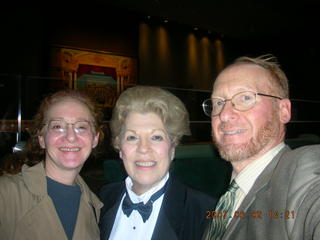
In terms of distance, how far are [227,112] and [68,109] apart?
113 cm

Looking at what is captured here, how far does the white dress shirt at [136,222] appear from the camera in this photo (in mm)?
1625

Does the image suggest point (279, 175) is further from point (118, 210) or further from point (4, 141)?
point (4, 141)

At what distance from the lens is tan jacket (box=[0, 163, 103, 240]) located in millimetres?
1418

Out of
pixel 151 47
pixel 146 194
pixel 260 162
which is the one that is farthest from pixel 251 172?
pixel 151 47

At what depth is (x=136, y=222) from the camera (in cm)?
167

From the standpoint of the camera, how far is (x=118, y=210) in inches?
72.6

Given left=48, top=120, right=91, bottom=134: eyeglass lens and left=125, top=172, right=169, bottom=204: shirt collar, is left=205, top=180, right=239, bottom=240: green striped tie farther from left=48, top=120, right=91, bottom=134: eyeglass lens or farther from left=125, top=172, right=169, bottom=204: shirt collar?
left=48, top=120, right=91, bottom=134: eyeglass lens

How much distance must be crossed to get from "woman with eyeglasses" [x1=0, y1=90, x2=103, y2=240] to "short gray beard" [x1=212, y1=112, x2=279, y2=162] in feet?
3.42

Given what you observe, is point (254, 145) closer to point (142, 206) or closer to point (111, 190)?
point (142, 206)


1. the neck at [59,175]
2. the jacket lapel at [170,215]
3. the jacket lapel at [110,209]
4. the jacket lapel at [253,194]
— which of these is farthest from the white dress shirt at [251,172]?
the neck at [59,175]

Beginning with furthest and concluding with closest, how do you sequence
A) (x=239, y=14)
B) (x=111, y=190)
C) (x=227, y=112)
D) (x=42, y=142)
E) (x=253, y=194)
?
(x=239, y=14) → (x=111, y=190) → (x=42, y=142) → (x=227, y=112) → (x=253, y=194)

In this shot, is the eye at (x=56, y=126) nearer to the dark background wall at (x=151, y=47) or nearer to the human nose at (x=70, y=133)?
the human nose at (x=70, y=133)

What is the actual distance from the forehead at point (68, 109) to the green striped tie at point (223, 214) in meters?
1.13

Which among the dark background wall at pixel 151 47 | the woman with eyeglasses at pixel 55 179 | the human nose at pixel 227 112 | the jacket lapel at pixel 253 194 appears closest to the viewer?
the jacket lapel at pixel 253 194
